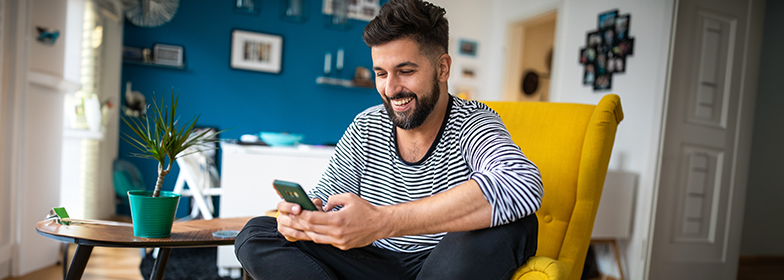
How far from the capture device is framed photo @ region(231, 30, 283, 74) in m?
4.35

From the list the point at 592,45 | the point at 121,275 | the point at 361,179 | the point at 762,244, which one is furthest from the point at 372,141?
the point at 762,244

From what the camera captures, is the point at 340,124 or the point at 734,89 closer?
the point at 734,89

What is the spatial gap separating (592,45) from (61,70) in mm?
3107

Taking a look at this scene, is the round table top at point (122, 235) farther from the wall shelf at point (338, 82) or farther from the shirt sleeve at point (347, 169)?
the wall shelf at point (338, 82)

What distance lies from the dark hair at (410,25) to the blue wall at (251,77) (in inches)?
137

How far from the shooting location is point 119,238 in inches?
45.2

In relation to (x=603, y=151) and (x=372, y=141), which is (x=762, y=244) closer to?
(x=603, y=151)

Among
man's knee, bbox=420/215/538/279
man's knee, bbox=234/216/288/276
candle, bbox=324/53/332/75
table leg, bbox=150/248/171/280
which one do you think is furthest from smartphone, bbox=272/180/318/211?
candle, bbox=324/53/332/75

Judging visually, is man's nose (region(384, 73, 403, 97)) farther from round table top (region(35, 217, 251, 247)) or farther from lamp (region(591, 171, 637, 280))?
lamp (region(591, 171, 637, 280))

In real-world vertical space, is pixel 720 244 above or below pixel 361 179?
below

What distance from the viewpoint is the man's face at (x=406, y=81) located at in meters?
1.15

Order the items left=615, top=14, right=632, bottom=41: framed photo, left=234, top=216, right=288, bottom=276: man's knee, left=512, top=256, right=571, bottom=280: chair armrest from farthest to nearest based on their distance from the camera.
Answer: left=615, top=14, right=632, bottom=41: framed photo < left=234, top=216, right=288, bottom=276: man's knee < left=512, top=256, right=571, bottom=280: chair armrest

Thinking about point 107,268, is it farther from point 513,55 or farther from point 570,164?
point 513,55

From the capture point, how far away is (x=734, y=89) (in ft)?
7.55
